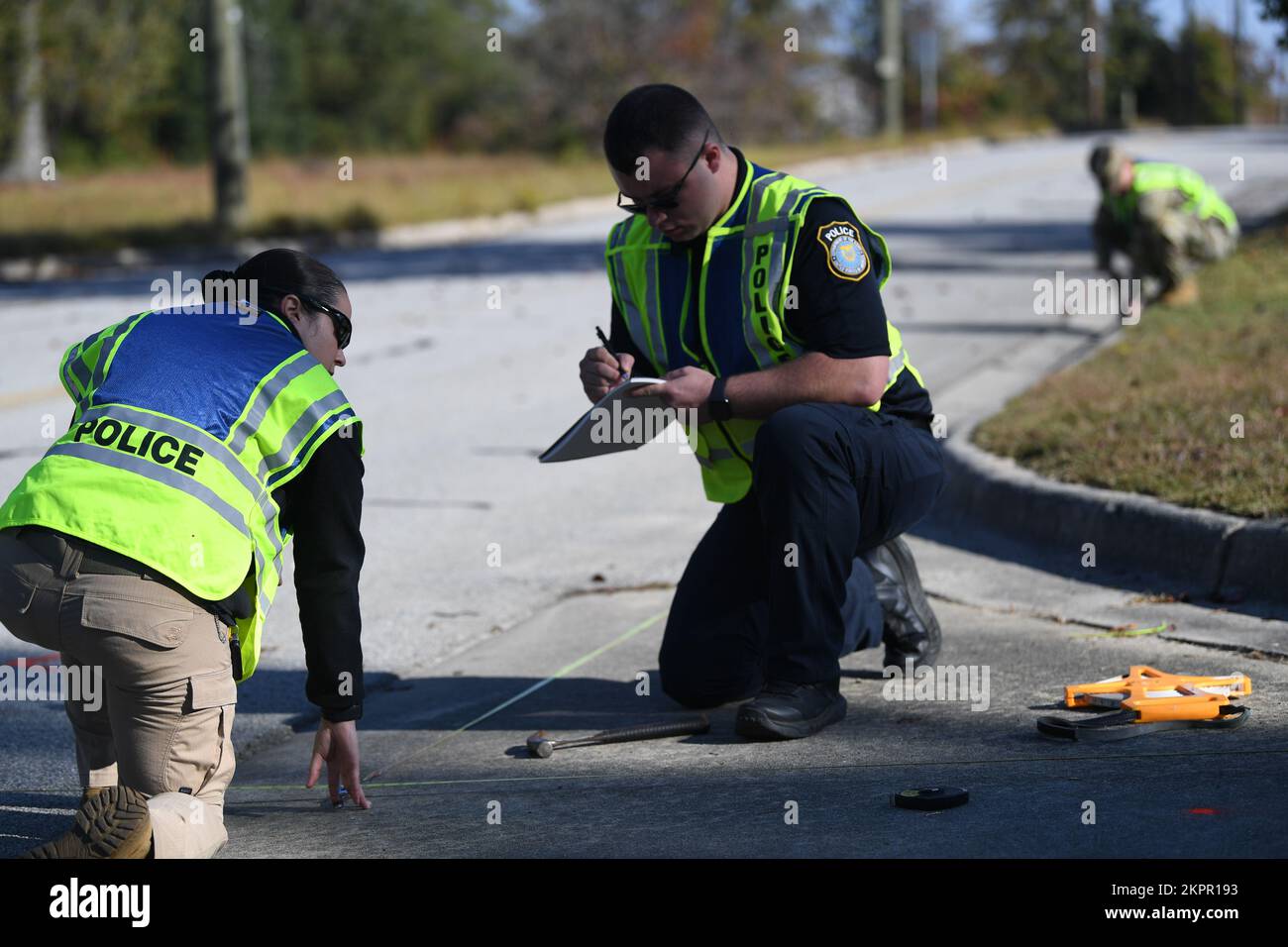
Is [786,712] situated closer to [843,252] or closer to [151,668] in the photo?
[843,252]

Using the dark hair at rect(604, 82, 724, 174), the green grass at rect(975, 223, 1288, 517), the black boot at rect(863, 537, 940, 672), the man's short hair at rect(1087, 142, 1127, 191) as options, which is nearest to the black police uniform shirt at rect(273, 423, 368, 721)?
the dark hair at rect(604, 82, 724, 174)

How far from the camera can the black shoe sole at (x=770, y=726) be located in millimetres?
3797

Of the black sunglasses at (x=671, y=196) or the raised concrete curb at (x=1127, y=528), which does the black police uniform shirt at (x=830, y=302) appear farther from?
the raised concrete curb at (x=1127, y=528)

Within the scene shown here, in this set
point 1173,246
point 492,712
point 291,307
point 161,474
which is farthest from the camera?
point 1173,246

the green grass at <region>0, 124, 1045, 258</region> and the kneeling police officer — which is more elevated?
the green grass at <region>0, 124, 1045, 258</region>

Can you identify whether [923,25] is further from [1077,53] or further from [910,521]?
[910,521]

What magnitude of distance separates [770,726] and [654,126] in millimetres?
1476

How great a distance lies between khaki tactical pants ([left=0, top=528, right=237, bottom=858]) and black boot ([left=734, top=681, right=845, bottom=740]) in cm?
124

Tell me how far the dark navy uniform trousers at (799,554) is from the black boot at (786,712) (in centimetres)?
3

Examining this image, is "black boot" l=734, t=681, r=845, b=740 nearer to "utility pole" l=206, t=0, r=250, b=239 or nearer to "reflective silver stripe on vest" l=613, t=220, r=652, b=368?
"reflective silver stripe on vest" l=613, t=220, r=652, b=368

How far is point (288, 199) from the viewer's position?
22.6m

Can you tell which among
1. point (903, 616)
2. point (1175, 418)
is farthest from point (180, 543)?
point (1175, 418)

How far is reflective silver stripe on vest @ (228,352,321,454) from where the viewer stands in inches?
118
